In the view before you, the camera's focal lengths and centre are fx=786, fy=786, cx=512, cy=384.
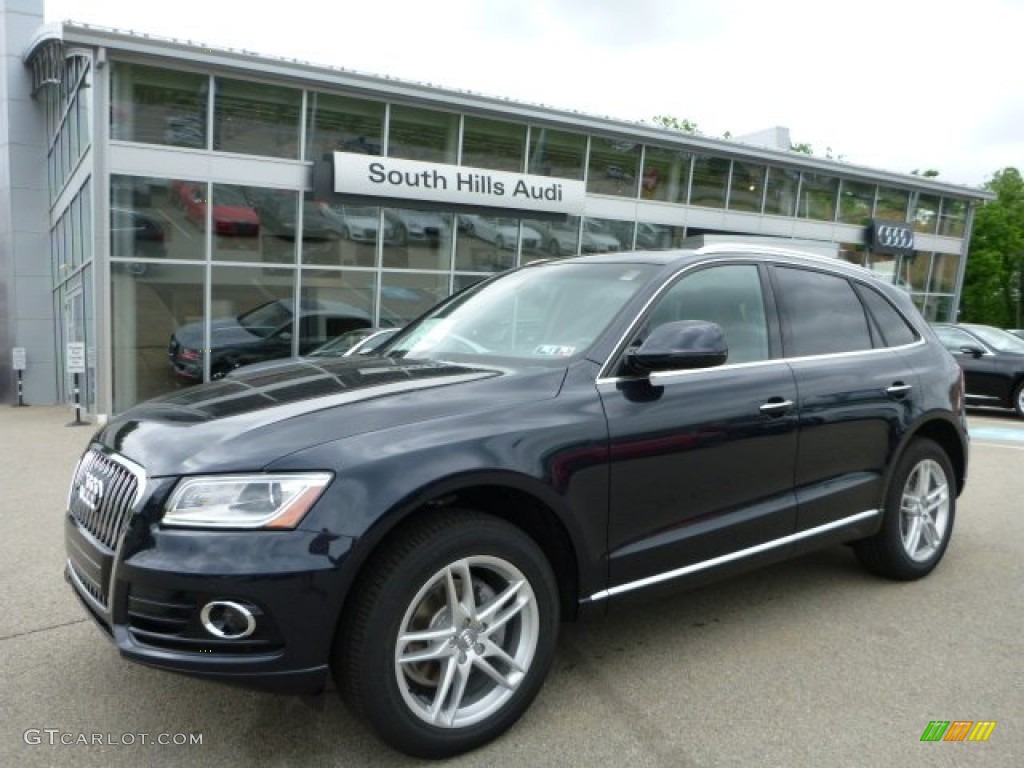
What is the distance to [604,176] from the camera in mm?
17203

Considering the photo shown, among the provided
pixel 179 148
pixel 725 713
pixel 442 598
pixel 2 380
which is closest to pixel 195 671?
pixel 442 598

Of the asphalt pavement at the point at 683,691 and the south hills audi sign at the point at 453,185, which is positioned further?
the south hills audi sign at the point at 453,185

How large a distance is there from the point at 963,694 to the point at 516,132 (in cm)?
1444

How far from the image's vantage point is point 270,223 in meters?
13.5

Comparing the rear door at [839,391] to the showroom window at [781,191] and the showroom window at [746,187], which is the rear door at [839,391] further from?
the showroom window at [781,191]

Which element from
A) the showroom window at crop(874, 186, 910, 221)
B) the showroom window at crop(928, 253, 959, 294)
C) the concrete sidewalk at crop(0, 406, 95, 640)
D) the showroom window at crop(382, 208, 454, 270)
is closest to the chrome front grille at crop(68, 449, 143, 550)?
the concrete sidewalk at crop(0, 406, 95, 640)

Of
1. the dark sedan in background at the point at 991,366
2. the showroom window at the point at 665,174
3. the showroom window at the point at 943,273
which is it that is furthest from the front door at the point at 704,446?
the showroom window at the point at 943,273

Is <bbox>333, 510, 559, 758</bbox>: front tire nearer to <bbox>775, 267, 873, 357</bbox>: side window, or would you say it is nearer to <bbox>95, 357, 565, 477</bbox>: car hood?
<bbox>95, 357, 565, 477</bbox>: car hood

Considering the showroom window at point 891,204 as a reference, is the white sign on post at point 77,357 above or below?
below

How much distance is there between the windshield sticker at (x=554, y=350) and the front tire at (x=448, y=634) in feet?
2.51

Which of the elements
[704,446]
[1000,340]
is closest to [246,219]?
[704,446]

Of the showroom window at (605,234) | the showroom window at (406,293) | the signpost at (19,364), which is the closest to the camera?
the showroom window at (406,293)

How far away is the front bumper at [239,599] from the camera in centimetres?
214

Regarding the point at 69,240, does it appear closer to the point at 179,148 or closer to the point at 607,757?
the point at 179,148
